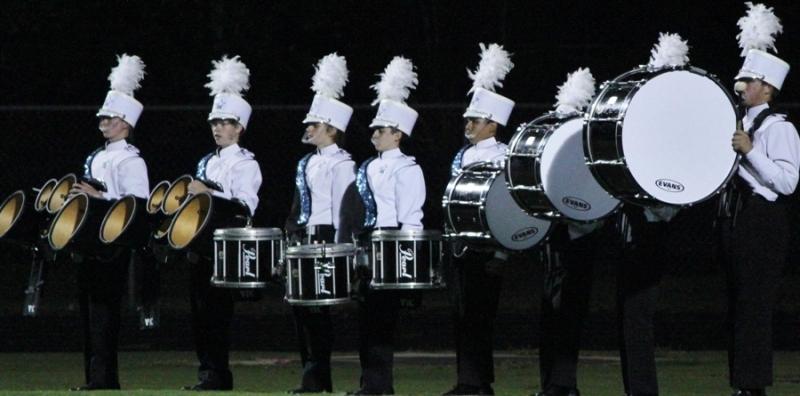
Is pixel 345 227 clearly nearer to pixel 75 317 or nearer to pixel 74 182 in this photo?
pixel 74 182

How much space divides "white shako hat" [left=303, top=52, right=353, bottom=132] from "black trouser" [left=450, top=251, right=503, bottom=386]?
3.83 feet

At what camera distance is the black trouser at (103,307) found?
10.5 meters

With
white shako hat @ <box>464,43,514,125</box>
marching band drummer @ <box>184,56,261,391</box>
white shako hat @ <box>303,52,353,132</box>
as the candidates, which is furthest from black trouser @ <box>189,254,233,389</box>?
white shako hat @ <box>464,43,514,125</box>

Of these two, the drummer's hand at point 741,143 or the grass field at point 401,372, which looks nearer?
the drummer's hand at point 741,143

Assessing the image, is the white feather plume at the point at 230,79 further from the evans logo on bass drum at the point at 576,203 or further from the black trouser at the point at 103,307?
the evans logo on bass drum at the point at 576,203

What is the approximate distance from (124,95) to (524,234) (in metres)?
2.89

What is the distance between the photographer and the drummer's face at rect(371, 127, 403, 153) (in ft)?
32.8

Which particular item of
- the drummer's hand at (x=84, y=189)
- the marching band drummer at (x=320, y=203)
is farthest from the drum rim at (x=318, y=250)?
the drummer's hand at (x=84, y=189)

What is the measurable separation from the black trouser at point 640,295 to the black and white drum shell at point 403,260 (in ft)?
3.84

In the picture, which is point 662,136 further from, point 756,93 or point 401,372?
point 401,372

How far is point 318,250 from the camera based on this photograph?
30.8ft

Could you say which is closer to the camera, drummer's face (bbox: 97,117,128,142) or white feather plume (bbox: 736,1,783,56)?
white feather plume (bbox: 736,1,783,56)

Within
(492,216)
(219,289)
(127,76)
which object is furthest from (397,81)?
(127,76)

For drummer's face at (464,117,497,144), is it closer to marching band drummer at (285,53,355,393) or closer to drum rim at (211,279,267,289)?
marching band drummer at (285,53,355,393)
